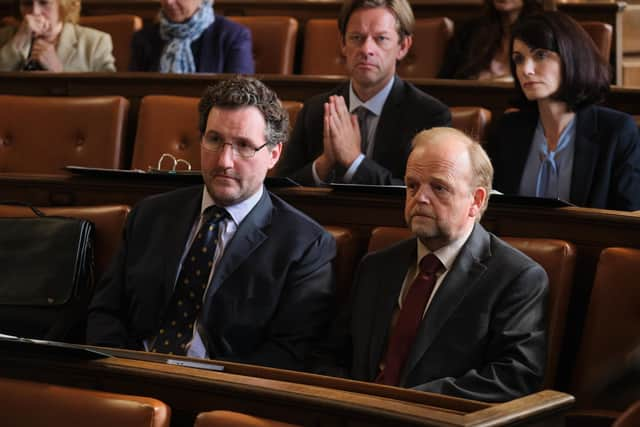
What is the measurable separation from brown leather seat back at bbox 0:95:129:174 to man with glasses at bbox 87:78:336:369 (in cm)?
53

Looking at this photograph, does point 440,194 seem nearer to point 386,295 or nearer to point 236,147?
point 386,295

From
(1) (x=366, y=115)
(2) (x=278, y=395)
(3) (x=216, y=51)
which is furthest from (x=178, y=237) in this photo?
(3) (x=216, y=51)

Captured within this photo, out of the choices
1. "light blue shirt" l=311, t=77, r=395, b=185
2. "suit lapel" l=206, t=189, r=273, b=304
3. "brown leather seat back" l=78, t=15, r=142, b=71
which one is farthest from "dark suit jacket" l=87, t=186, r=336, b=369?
"brown leather seat back" l=78, t=15, r=142, b=71

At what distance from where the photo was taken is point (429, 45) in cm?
239

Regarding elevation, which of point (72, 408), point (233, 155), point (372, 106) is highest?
point (372, 106)

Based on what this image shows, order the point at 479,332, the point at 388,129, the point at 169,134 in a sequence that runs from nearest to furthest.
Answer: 1. the point at 479,332
2. the point at 388,129
3. the point at 169,134

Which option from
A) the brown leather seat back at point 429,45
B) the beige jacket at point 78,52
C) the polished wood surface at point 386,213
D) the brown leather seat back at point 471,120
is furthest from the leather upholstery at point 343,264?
the beige jacket at point 78,52

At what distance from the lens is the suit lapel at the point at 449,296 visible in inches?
46.7

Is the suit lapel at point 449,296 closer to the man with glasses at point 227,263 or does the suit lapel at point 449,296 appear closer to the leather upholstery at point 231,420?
the man with glasses at point 227,263

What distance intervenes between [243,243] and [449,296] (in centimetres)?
31

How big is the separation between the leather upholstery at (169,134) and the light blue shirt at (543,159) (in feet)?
1.46

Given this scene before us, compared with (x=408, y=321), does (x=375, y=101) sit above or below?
above

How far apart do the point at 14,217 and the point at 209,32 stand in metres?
0.97

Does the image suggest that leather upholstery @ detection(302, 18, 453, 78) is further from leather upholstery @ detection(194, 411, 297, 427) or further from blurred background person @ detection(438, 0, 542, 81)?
leather upholstery @ detection(194, 411, 297, 427)
